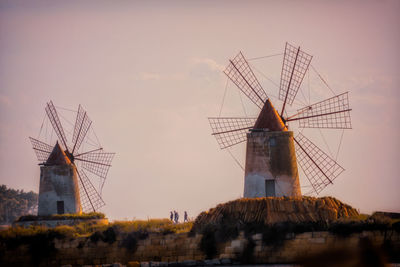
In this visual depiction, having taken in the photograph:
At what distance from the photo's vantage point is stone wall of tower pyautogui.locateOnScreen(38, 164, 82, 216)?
30172 millimetres

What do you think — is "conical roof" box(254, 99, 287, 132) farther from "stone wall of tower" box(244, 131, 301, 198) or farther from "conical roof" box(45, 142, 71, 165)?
"conical roof" box(45, 142, 71, 165)

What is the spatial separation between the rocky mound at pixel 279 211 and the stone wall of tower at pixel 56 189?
11.6 meters

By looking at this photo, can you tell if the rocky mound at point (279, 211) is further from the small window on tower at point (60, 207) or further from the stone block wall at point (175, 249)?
the small window on tower at point (60, 207)

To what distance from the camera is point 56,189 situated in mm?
30234

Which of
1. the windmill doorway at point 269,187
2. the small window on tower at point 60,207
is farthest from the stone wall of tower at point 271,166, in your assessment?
the small window on tower at point 60,207

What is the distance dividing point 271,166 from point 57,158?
39.9ft

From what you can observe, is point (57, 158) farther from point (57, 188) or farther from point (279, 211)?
point (279, 211)

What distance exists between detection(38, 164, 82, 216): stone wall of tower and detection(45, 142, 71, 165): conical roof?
268 mm

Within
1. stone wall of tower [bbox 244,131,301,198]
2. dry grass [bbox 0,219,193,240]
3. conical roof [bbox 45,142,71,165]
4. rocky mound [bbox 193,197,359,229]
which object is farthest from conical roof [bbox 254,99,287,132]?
conical roof [bbox 45,142,71,165]

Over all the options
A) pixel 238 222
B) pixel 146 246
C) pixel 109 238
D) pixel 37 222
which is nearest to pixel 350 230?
pixel 238 222

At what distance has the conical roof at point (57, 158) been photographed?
3078cm

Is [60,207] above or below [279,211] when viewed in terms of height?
above

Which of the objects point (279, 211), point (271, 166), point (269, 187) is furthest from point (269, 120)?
point (279, 211)

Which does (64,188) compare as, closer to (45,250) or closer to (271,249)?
(45,250)
